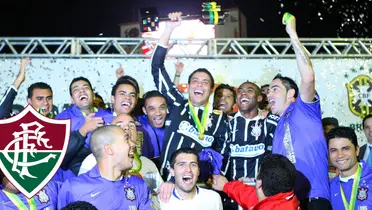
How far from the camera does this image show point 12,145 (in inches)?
134

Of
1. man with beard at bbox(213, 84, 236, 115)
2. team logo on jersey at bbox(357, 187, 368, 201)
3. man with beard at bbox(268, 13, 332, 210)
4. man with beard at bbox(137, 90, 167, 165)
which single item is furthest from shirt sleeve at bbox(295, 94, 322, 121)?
man with beard at bbox(213, 84, 236, 115)

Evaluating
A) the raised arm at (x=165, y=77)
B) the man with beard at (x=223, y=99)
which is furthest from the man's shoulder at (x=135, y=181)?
the man with beard at (x=223, y=99)

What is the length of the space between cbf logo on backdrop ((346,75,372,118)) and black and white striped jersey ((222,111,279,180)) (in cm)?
359

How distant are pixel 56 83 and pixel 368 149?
4.74m

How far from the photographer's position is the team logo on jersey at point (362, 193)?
14.9ft

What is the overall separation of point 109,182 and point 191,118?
5.59 feet

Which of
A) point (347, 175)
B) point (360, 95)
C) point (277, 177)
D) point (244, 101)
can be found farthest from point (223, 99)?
point (360, 95)

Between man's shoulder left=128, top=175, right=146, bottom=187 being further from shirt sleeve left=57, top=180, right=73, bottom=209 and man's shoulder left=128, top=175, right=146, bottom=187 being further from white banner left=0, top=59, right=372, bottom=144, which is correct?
white banner left=0, top=59, right=372, bottom=144

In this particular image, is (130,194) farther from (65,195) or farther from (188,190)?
(188,190)

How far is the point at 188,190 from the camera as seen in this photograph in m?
4.34

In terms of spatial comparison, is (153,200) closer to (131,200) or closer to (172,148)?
(131,200)

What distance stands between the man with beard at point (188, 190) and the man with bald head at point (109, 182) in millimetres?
483

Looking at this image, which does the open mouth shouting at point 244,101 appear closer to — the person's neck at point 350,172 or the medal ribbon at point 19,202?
the person's neck at point 350,172

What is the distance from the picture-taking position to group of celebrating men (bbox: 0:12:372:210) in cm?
380
